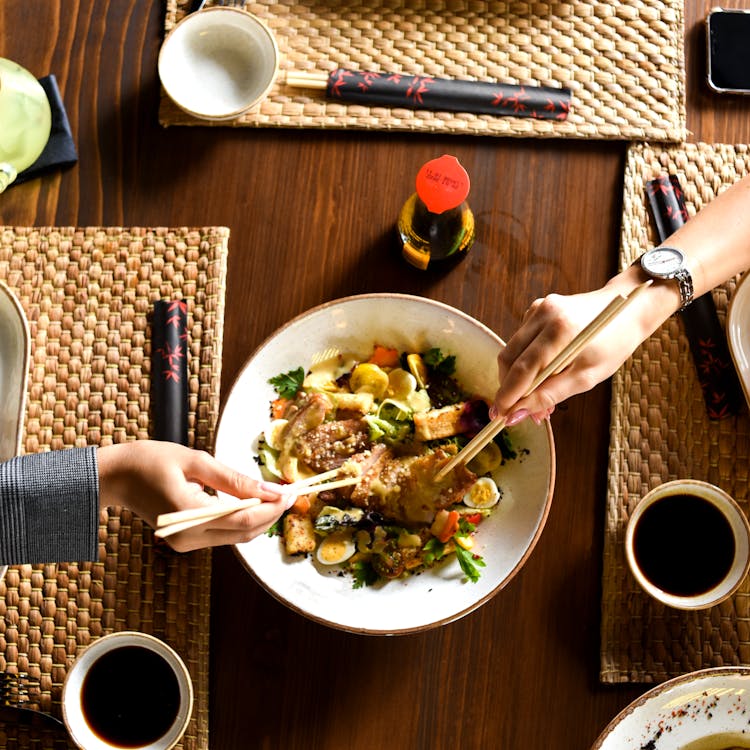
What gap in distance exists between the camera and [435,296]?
1820 millimetres

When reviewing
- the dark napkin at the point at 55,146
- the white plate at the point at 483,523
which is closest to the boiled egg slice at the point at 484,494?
the white plate at the point at 483,523

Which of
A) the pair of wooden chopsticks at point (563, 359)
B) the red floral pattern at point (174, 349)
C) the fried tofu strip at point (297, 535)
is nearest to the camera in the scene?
the pair of wooden chopsticks at point (563, 359)

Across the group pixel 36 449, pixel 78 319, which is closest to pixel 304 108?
pixel 78 319

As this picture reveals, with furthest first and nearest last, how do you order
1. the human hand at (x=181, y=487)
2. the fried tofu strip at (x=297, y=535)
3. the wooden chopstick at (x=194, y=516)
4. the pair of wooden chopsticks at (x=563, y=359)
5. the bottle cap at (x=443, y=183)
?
the fried tofu strip at (x=297, y=535)
the bottle cap at (x=443, y=183)
the human hand at (x=181, y=487)
the wooden chopstick at (x=194, y=516)
the pair of wooden chopsticks at (x=563, y=359)

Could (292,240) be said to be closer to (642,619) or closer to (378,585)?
(378,585)

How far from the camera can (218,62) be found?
6.09 feet

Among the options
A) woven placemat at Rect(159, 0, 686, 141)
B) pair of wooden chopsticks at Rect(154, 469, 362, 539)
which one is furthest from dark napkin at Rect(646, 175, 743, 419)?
pair of wooden chopsticks at Rect(154, 469, 362, 539)

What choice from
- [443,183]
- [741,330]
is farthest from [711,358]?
[443,183]

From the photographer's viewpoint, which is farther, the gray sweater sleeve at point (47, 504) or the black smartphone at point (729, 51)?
the black smartphone at point (729, 51)

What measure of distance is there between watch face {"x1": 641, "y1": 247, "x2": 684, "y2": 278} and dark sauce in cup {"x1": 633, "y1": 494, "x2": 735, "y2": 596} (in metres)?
0.47

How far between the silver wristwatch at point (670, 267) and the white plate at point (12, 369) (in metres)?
1.28

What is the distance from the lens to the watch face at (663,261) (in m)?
1.58

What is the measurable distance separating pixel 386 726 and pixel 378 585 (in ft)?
1.08

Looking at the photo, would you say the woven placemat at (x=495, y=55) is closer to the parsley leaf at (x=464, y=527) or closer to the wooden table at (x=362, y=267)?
the wooden table at (x=362, y=267)
